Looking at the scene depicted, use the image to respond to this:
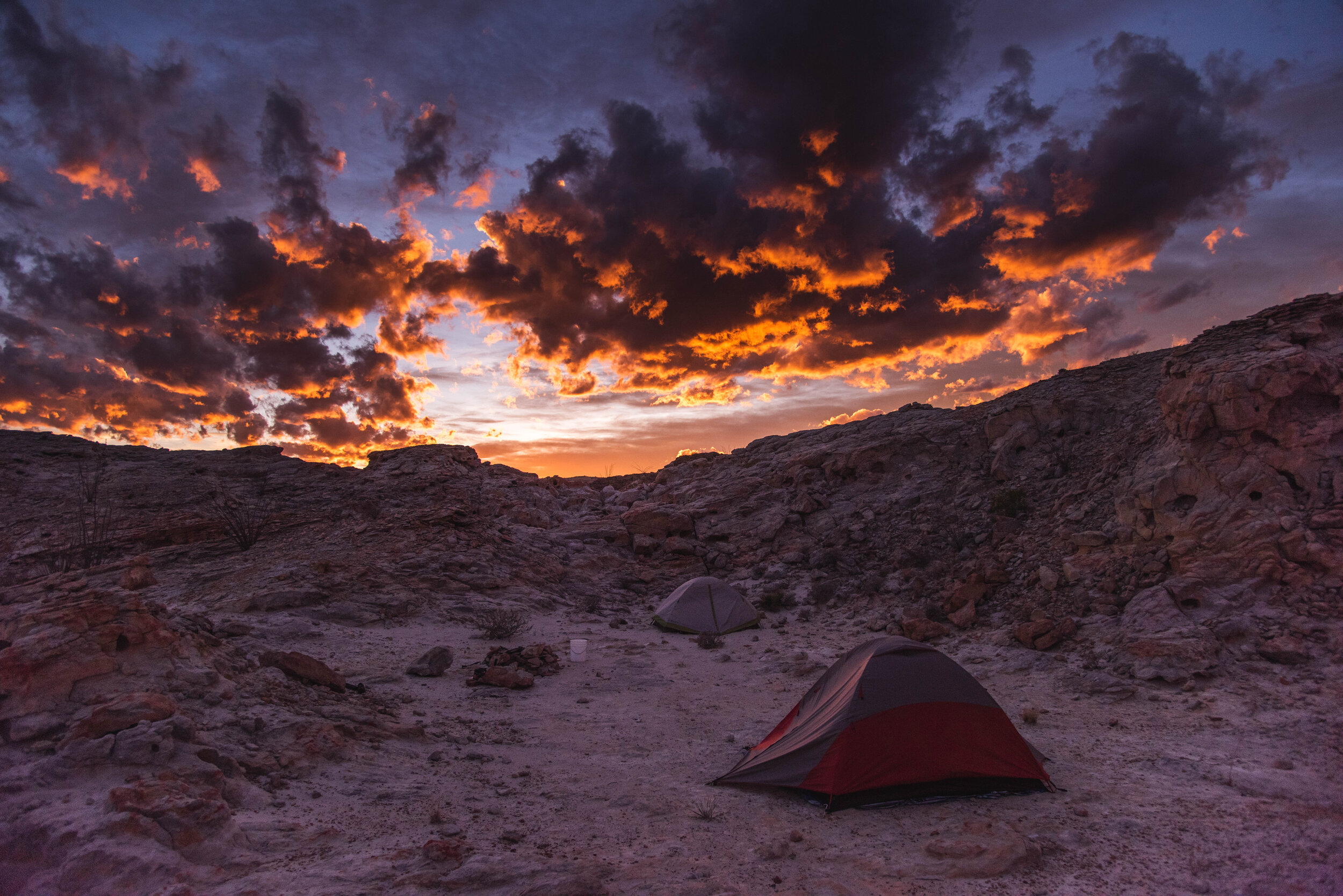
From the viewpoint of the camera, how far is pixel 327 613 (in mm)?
15391

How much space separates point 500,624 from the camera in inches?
602

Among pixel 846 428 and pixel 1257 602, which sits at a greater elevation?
pixel 846 428

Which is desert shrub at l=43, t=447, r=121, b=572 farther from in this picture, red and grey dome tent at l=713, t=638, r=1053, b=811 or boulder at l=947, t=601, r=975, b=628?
boulder at l=947, t=601, r=975, b=628

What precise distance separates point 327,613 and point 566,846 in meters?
12.7

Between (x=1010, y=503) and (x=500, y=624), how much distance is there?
1578 centimetres

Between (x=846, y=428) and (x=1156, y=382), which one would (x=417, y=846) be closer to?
(x=1156, y=382)

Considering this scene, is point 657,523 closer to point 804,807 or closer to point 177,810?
point 804,807

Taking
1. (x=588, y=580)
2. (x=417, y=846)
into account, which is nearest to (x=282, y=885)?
(x=417, y=846)

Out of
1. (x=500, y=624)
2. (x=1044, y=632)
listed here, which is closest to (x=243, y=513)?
(x=500, y=624)

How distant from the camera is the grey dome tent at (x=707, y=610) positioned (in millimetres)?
17469

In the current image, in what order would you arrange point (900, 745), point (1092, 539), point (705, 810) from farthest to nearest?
point (1092, 539) < point (900, 745) < point (705, 810)

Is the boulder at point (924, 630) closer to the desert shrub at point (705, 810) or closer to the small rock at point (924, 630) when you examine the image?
the small rock at point (924, 630)

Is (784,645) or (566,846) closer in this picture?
(566,846)

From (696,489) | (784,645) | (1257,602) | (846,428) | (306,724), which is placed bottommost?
(784,645)
